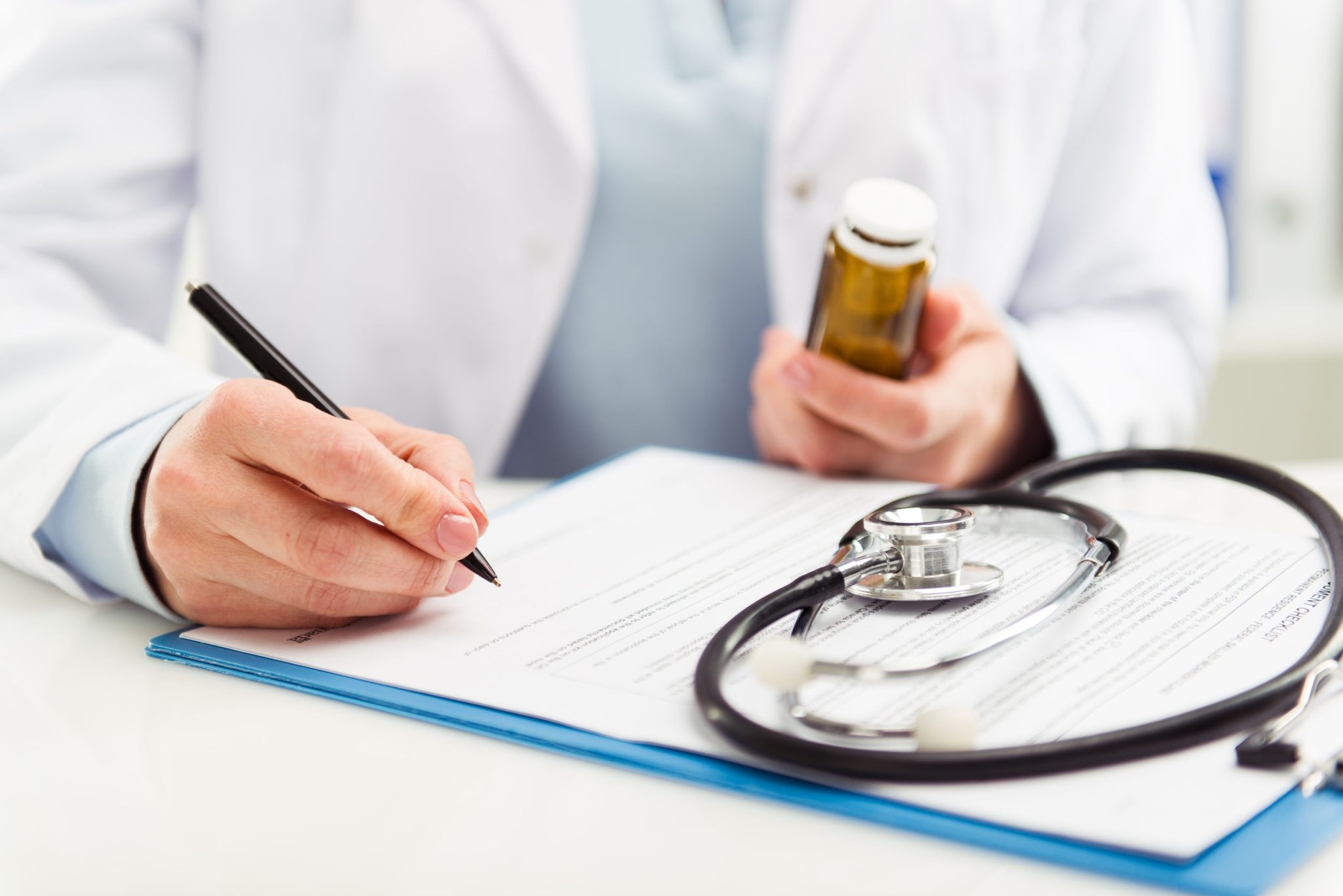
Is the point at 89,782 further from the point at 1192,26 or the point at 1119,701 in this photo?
the point at 1192,26

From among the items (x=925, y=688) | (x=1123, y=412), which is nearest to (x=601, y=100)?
(x=1123, y=412)

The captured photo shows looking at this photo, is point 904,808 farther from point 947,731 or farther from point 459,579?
point 459,579

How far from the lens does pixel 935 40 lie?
803mm

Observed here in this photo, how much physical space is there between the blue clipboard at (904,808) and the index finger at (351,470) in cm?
5

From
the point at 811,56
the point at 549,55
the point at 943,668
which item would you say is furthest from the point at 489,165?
the point at 943,668

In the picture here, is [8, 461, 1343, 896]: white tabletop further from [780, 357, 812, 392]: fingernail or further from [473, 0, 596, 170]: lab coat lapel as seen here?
[473, 0, 596, 170]: lab coat lapel

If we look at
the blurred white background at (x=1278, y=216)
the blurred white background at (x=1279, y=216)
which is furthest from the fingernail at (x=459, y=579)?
the blurred white background at (x=1279, y=216)

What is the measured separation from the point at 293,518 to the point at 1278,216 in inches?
75.5

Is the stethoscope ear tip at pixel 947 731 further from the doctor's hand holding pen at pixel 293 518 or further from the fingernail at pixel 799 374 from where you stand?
the fingernail at pixel 799 374

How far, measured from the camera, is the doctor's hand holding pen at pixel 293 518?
38 cm

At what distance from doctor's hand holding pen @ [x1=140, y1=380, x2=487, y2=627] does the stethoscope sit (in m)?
0.11

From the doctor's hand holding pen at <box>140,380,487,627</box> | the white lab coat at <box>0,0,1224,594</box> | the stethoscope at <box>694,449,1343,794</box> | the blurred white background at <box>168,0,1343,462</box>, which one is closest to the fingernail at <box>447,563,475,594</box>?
the doctor's hand holding pen at <box>140,380,487,627</box>

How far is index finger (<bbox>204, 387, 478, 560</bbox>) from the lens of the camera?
38cm

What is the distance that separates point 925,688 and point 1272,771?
9 cm
